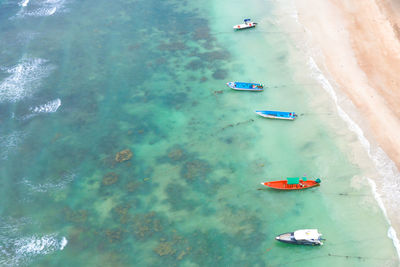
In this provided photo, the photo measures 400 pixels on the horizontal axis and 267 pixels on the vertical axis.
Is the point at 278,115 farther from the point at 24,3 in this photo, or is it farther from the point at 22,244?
the point at 24,3

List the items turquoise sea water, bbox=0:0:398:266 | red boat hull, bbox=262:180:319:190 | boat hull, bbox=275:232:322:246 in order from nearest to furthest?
boat hull, bbox=275:232:322:246, turquoise sea water, bbox=0:0:398:266, red boat hull, bbox=262:180:319:190

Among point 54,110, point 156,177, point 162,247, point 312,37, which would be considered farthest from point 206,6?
point 162,247

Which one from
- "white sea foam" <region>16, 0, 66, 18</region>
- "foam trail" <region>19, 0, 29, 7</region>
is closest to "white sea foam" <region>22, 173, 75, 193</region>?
"white sea foam" <region>16, 0, 66, 18</region>

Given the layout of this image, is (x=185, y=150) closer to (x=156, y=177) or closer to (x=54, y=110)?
(x=156, y=177)

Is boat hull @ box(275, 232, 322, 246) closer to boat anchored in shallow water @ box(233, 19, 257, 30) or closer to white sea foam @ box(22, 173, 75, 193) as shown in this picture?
white sea foam @ box(22, 173, 75, 193)

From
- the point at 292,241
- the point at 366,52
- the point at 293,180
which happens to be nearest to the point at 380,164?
the point at 293,180

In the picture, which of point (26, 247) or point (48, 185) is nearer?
point (26, 247)
